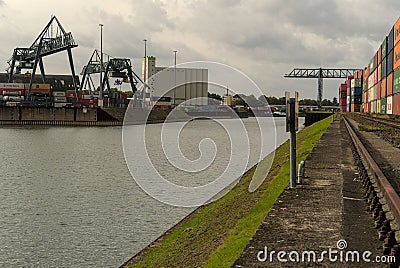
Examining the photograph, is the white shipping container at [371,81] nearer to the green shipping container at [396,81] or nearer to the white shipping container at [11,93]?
the green shipping container at [396,81]

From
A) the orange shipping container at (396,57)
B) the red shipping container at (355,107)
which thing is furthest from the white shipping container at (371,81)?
the red shipping container at (355,107)

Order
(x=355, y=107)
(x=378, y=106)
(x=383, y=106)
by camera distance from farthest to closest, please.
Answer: (x=355, y=107) → (x=378, y=106) → (x=383, y=106)

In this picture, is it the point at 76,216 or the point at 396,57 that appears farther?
the point at 396,57

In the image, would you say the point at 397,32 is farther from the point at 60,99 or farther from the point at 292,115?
the point at 60,99

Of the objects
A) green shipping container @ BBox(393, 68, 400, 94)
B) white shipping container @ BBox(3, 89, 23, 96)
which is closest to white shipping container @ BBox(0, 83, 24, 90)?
white shipping container @ BBox(3, 89, 23, 96)

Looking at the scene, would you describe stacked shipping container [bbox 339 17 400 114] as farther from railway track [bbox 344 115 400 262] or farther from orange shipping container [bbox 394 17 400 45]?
railway track [bbox 344 115 400 262]

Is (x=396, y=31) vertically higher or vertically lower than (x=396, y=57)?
higher

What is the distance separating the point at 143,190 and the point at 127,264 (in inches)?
363

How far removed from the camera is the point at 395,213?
6.30 metres

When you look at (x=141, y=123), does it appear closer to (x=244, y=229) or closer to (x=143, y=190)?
(x=143, y=190)

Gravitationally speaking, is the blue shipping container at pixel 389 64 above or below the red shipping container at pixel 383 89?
above

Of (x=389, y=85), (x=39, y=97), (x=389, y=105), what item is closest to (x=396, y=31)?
(x=389, y=85)

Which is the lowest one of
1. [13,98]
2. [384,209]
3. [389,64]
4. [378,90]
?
[384,209]

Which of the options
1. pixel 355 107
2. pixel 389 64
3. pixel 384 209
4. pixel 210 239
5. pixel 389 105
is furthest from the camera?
pixel 355 107
